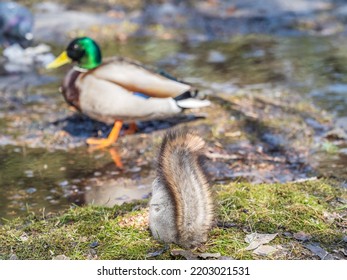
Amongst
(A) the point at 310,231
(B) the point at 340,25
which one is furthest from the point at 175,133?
(B) the point at 340,25

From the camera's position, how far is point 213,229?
4.13 m

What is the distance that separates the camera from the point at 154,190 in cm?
402

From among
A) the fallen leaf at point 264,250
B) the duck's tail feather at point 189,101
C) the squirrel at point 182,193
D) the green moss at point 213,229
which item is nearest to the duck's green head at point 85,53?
the duck's tail feather at point 189,101

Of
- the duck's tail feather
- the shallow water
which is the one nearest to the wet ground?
the shallow water

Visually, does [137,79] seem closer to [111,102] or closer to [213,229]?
[111,102]

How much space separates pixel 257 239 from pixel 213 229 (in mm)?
276

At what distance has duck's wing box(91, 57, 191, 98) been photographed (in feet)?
22.9

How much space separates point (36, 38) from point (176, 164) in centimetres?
919

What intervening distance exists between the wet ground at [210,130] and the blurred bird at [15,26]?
1.54 metres

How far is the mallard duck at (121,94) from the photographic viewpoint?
693 cm

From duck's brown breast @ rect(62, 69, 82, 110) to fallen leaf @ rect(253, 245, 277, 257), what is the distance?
352 centimetres

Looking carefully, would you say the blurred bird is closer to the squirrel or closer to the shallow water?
the shallow water
